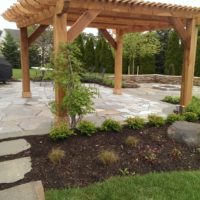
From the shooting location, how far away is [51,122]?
18.3 feet

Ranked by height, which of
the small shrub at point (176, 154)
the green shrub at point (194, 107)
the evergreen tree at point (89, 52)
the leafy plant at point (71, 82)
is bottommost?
the small shrub at point (176, 154)

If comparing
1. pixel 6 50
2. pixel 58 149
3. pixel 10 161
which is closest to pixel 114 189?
pixel 58 149

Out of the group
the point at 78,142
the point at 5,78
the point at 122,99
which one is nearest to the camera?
the point at 78,142

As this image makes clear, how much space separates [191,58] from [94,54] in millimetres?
12287

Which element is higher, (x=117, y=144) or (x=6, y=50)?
(x=6, y=50)

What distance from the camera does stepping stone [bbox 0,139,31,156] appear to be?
4.05 meters

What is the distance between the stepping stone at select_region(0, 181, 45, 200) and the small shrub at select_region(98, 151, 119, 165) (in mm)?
953

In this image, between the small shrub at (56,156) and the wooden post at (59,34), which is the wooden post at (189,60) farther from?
the small shrub at (56,156)

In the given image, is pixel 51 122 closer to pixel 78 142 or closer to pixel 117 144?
pixel 78 142

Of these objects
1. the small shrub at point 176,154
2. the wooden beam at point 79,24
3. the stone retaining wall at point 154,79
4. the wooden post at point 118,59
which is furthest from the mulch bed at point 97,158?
the stone retaining wall at point 154,79

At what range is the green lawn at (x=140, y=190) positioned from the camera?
3.03 m

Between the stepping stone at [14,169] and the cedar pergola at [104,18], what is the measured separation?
152 cm

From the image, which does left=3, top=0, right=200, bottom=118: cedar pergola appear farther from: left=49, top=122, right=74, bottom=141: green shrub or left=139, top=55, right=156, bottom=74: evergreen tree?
left=139, top=55, right=156, bottom=74: evergreen tree

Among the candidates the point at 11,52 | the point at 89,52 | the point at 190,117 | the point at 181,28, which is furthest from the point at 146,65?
the point at 190,117
